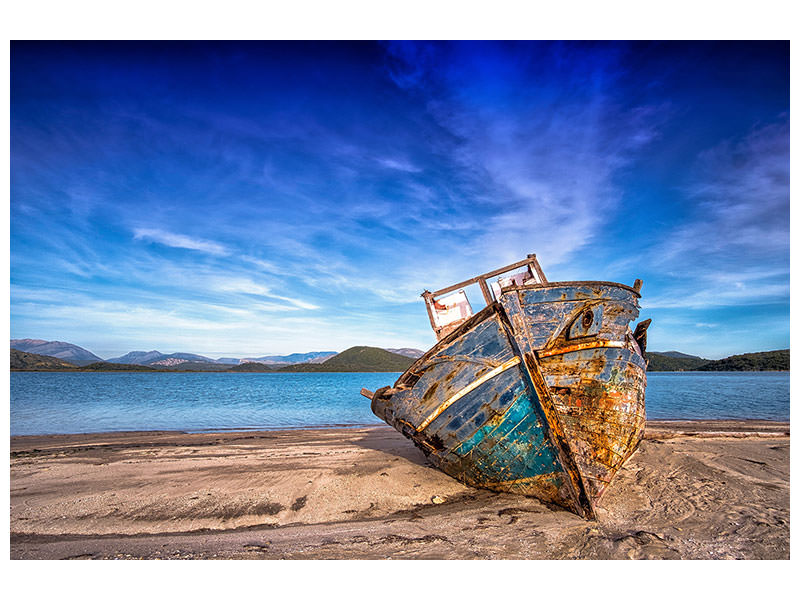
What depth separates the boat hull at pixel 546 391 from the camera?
15.5 ft

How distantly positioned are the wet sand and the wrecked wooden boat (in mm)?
535

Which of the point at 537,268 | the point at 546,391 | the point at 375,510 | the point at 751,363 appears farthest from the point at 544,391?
the point at 751,363

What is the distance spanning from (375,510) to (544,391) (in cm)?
278

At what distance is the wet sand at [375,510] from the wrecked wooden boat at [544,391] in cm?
53

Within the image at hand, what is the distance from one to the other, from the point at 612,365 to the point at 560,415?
95 cm

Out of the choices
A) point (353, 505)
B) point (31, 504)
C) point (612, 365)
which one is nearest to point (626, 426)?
point (612, 365)

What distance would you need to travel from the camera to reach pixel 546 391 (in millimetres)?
4793

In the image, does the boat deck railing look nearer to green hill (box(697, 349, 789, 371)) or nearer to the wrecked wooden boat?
the wrecked wooden boat

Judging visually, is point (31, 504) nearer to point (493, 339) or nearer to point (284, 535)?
point (284, 535)

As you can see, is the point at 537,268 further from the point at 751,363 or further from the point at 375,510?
the point at 751,363

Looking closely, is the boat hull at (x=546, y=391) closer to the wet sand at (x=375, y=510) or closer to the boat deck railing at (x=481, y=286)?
the wet sand at (x=375, y=510)

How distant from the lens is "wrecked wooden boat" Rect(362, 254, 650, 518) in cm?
474
